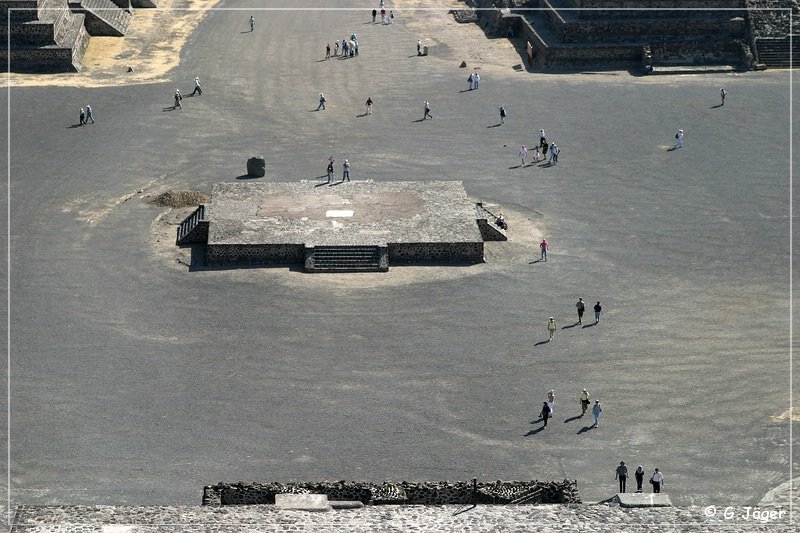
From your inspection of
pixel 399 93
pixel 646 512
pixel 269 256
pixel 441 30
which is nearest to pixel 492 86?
pixel 399 93

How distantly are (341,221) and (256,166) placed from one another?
31.2 feet

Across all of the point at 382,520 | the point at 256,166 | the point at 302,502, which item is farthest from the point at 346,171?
the point at 382,520

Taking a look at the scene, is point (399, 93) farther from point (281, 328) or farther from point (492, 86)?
point (281, 328)

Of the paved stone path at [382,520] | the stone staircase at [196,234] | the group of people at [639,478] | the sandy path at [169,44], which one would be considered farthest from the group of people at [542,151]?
the paved stone path at [382,520]

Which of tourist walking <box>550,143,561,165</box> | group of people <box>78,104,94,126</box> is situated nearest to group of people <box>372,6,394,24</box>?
group of people <box>78,104,94,126</box>

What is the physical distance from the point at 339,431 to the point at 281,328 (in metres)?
9.49

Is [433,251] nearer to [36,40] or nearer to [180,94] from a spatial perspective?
[180,94]

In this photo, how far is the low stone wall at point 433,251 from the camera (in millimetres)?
71562

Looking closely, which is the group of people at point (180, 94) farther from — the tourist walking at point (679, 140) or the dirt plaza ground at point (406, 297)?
the tourist walking at point (679, 140)

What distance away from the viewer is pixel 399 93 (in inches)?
3807

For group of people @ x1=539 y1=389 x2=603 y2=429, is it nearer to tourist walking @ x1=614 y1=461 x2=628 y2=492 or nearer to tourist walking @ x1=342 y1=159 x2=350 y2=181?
tourist walking @ x1=614 y1=461 x2=628 y2=492

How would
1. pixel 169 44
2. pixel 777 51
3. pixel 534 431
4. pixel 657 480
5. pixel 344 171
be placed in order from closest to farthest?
pixel 657 480 < pixel 534 431 < pixel 344 171 < pixel 777 51 < pixel 169 44

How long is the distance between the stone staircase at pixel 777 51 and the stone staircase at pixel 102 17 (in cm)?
4371

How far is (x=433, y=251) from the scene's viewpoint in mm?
71750
